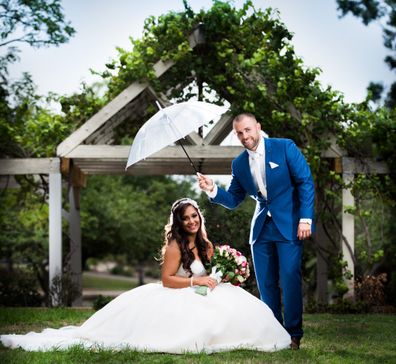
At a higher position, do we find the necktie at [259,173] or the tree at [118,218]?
the necktie at [259,173]

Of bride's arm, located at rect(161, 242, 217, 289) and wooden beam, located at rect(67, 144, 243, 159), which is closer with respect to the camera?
bride's arm, located at rect(161, 242, 217, 289)

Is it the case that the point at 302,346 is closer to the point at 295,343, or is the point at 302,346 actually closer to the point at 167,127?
the point at 295,343

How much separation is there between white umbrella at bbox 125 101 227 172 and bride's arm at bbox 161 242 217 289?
84 centimetres

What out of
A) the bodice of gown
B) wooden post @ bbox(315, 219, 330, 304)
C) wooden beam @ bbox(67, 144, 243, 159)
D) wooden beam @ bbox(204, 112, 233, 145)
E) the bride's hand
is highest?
wooden beam @ bbox(204, 112, 233, 145)

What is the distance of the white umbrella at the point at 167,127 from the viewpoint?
A: 21.8 ft

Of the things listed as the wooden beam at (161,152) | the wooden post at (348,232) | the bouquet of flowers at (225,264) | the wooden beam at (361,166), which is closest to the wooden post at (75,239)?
the wooden beam at (161,152)

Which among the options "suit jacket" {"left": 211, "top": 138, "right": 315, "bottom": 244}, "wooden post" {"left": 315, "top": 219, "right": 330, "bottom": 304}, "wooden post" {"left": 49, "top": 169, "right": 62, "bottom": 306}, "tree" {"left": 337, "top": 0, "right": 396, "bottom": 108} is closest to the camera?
"suit jacket" {"left": 211, "top": 138, "right": 315, "bottom": 244}

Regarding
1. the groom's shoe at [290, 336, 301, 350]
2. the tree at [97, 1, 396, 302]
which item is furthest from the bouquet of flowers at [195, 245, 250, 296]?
the tree at [97, 1, 396, 302]

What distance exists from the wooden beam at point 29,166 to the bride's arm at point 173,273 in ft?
20.0

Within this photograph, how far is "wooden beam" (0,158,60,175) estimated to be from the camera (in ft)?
40.5

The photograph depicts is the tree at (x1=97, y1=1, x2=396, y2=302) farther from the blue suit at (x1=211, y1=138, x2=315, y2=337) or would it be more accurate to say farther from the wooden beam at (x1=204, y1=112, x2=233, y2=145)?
the blue suit at (x1=211, y1=138, x2=315, y2=337)

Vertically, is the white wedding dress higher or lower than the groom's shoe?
higher

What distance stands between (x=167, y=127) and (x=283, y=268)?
1.62 meters

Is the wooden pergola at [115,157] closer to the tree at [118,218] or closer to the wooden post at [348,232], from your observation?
the wooden post at [348,232]
